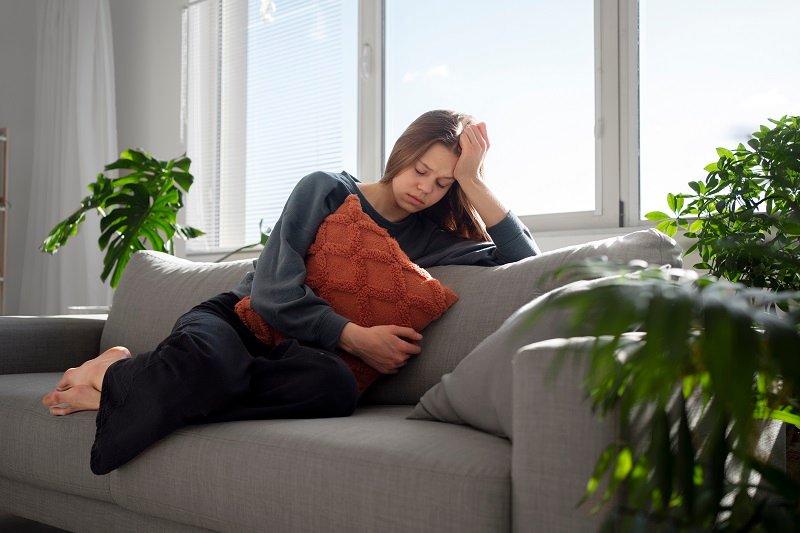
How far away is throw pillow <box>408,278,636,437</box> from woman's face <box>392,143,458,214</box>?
1.94ft

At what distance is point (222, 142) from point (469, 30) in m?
1.45

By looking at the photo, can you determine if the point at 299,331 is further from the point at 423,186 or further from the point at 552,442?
the point at 552,442

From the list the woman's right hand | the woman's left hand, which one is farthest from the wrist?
the woman's left hand

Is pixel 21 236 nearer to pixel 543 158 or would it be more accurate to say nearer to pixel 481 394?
pixel 543 158

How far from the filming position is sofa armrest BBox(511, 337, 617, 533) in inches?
A: 40.1

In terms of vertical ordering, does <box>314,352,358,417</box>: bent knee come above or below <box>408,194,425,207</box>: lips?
below

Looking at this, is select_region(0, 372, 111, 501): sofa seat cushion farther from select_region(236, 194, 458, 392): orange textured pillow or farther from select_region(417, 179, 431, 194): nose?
select_region(417, 179, 431, 194): nose

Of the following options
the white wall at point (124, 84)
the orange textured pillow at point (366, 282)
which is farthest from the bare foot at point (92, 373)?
the white wall at point (124, 84)

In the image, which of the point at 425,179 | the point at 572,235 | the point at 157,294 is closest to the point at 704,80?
the point at 572,235

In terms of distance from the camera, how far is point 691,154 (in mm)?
2525

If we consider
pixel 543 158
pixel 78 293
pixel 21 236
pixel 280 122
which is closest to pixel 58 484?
pixel 543 158

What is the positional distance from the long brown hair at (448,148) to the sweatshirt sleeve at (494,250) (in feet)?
0.17

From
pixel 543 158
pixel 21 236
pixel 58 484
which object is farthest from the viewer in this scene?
pixel 21 236

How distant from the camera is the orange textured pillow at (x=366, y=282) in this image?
1.75 meters
